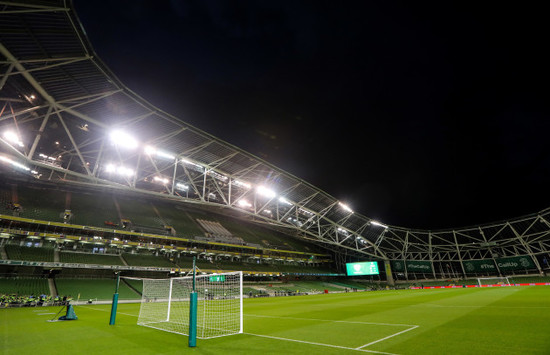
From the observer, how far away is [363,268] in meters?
52.1

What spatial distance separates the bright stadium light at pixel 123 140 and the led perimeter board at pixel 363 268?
49.2 m

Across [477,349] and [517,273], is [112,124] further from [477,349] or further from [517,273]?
[517,273]

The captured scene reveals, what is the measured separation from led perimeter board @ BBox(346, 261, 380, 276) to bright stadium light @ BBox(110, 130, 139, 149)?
4923 centimetres

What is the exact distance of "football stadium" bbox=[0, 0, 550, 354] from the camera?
7367 millimetres

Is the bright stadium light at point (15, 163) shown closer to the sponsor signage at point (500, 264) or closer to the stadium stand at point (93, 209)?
the stadium stand at point (93, 209)

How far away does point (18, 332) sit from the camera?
8633 millimetres

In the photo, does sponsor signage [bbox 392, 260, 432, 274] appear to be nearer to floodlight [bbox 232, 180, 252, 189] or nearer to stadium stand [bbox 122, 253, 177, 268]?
floodlight [bbox 232, 180, 252, 189]

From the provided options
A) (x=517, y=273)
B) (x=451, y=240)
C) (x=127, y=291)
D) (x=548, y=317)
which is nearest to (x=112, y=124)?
(x=127, y=291)

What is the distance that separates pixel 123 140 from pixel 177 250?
21682 mm

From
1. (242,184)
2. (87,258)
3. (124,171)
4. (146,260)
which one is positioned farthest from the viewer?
(146,260)

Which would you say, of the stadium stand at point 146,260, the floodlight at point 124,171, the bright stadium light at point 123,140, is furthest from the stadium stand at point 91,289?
the bright stadium light at point 123,140

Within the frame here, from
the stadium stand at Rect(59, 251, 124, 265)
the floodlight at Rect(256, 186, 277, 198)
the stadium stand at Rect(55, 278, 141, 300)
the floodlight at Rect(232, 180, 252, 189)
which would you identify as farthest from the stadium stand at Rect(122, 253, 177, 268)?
the floodlight at Rect(256, 186, 277, 198)

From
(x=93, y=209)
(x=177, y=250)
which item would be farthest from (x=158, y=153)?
(x=93, y=209)

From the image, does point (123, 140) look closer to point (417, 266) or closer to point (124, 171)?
point (124, 171)
